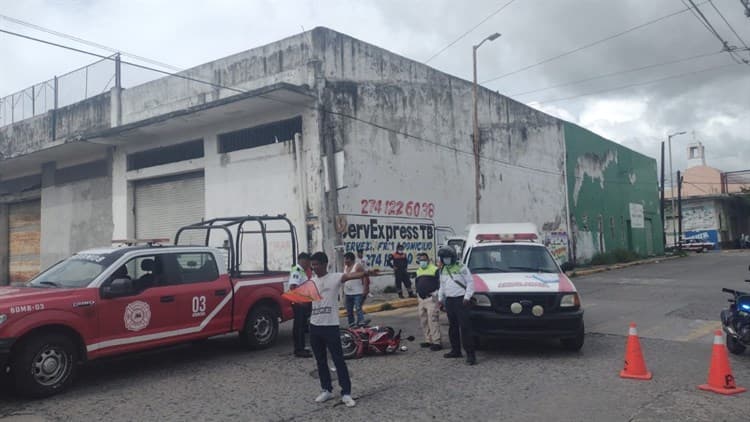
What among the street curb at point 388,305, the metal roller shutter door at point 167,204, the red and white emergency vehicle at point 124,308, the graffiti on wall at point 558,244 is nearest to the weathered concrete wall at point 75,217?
the metal roller shutter door at point 167,204

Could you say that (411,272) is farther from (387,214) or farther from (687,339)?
(687,339)

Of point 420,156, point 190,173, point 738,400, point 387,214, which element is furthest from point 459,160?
point 738,400

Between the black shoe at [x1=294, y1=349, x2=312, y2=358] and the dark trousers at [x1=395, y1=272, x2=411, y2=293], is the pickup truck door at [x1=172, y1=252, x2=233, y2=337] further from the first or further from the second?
the dark trousers at [x1=395, y1=272, x2=411, y2=293]

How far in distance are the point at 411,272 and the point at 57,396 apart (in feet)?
45.8

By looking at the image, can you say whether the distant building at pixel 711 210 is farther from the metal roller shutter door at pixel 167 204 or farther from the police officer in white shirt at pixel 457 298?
the police officer in white shirt at pixel 457 298

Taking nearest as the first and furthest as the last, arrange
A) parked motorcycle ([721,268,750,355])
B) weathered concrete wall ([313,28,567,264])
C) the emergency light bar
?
1. parked motorcycle ([721,268,750,355])
2. the emergency light bar
3. weathered concrete wall ([313,28,567,264])

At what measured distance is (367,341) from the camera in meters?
8.98

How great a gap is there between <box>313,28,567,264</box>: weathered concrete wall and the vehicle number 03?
910cm

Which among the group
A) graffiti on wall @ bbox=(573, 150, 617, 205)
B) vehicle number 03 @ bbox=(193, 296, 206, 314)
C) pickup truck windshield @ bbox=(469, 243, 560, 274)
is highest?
graffiti on wall @ bbox=(573, 150, 617, 205)

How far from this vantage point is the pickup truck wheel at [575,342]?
8766mm

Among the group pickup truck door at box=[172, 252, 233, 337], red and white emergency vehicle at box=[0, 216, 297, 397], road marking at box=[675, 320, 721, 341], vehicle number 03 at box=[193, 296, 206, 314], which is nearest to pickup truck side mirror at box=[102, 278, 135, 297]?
red and white emergency vehicle at box=[0, 216, 297, 397]

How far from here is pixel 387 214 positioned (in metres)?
19.4

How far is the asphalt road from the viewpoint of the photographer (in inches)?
240

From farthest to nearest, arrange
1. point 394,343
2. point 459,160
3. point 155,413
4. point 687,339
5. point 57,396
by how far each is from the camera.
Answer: point 459,160, point 687,339, point 394,343, point 57,396, point 155,413
